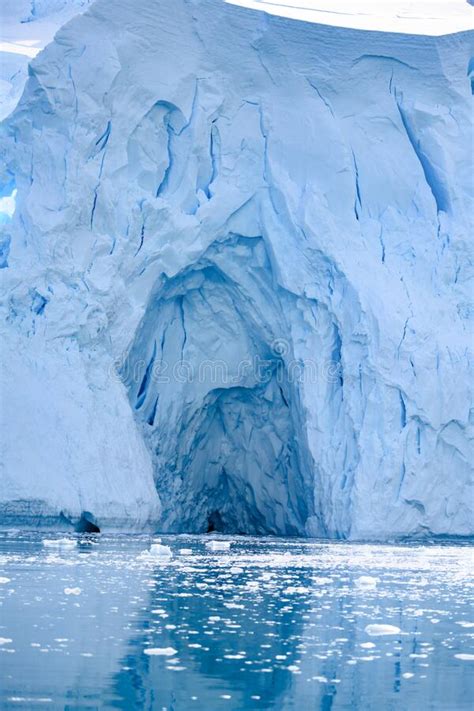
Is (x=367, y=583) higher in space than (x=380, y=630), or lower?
lower

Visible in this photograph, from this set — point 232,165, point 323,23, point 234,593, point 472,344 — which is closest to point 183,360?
point 232,165

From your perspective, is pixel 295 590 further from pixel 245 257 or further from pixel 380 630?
pixel 245 257

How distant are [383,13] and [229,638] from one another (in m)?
15.8

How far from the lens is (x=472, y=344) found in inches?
682

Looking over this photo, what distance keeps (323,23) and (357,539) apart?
807 cm

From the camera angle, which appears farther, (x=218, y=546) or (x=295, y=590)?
(x=218, y=546)

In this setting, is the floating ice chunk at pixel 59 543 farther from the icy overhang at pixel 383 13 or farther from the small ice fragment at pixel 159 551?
the icy overhang at pixel 383 13

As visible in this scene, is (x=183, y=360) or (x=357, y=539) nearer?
(x=357, y=539)

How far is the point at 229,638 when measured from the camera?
5168 millimetres

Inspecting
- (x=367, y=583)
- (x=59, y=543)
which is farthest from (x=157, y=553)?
(x=367, y=583)

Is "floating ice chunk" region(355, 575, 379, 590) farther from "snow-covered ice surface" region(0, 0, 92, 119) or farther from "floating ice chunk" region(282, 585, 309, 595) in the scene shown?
"snow-covered ice surface" region(0, 0, 92, 119)

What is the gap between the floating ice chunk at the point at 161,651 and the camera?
15.1 ft

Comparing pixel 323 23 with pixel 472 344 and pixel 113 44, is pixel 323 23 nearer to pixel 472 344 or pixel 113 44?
pixel 113 44

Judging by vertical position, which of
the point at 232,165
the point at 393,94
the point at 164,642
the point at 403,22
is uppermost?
the point at 403,22
